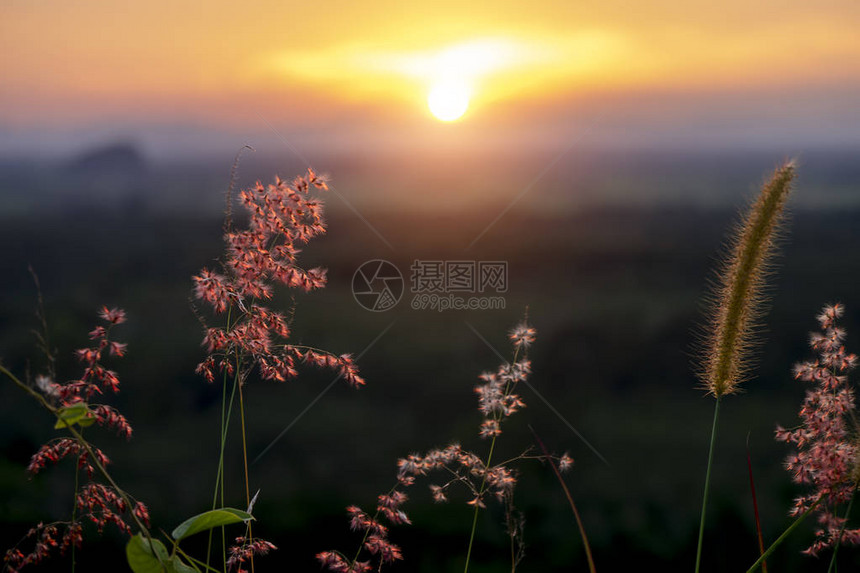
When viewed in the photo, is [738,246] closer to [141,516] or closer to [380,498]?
[380,498]

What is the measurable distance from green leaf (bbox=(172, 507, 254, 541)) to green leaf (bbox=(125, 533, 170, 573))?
0.04 m

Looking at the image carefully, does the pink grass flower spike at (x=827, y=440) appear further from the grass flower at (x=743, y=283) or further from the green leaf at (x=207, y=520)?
the green leaf at (x=207, y=520)

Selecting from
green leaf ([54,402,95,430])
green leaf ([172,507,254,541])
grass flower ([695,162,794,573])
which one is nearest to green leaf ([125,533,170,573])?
Answer: green leaf ([172,507,254,541])

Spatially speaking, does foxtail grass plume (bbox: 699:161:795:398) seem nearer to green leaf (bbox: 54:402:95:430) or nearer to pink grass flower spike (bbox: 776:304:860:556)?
pink grass flower spike (bbox: 776:304:860:556)

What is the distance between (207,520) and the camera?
125 centimetres

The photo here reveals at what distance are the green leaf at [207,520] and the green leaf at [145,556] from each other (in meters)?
0.04

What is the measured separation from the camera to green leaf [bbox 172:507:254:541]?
1.23m

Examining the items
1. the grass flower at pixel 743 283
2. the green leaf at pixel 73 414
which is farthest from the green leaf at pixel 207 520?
the grass flower at pixel 743 283

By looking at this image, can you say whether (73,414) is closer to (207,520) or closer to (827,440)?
(207,520)

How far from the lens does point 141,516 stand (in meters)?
1.47

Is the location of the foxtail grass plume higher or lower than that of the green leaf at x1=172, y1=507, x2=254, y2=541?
higher

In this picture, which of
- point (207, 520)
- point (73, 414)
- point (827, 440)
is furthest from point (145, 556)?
point (827, 440)

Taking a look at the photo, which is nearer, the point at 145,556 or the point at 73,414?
the point at 73,414

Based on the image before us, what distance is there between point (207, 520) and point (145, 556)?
0.12m
